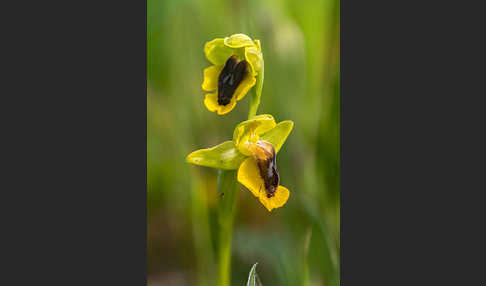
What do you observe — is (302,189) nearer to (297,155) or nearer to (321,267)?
(297,155)

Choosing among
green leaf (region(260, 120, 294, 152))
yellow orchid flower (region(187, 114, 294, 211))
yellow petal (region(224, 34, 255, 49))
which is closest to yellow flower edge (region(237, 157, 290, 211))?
yellow orchid flower (region(187, 114, 294, 211))

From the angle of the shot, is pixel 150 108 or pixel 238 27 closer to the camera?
pixel 150 108

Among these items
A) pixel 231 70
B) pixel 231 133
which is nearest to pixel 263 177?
pixel 231 70

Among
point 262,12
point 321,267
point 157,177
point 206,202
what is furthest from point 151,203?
point 262,12

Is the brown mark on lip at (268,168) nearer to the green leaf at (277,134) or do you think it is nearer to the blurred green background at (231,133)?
the green leaf at (277,134)

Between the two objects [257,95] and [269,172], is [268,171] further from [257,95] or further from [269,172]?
[257,95]

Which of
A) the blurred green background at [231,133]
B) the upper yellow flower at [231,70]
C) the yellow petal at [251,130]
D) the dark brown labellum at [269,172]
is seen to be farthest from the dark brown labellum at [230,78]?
the blurred green background at [231,133]

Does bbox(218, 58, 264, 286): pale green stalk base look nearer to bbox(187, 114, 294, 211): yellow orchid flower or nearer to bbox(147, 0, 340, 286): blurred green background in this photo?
bbox(187, 114, 294, 211): yellow orchid flower
